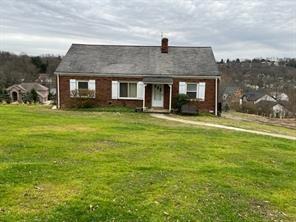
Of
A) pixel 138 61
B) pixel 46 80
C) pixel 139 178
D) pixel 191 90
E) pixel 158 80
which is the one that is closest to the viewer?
pixel 139 178

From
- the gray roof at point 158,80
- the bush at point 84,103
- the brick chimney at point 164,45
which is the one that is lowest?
the bush at point 84,103

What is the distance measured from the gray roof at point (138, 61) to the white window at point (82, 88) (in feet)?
2.52

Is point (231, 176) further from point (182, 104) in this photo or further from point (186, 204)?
point (182, 104)

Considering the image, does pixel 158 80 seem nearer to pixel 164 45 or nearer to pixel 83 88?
pixel 164 45

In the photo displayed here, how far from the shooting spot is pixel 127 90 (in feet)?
85.7

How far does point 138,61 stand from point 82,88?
15.2ft

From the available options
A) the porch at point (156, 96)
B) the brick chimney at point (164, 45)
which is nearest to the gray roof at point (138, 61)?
the brick chimney at point (164, 45)

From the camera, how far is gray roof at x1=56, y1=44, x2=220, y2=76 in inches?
1018

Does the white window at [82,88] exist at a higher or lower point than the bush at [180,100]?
higher

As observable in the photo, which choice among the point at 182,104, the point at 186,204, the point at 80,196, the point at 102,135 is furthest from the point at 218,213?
the point at 182,104

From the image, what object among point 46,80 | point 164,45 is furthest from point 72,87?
point 46,80

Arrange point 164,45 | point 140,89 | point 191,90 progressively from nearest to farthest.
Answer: point 191,90 < point 140,89 < point 164,45

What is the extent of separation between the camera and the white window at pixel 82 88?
85.4ft

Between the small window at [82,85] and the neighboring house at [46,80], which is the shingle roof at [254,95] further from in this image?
the small window at [82,85]
